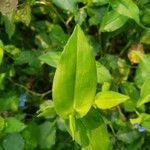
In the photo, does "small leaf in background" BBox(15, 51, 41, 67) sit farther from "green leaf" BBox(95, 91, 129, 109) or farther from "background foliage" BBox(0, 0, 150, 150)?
"green leaf" BBox(95, 91, 129, 109)

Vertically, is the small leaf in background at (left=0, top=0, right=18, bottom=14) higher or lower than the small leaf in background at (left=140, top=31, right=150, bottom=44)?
higher

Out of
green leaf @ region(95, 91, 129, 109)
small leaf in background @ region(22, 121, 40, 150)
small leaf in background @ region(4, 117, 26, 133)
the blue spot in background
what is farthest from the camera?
the blue spot in background

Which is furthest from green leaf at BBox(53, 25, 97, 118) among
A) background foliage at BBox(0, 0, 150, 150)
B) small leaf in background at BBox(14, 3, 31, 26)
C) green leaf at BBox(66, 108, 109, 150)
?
small leaf in background at BBox(14, 3, 31, 26)

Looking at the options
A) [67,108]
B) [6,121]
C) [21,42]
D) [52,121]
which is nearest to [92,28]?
[21,42]

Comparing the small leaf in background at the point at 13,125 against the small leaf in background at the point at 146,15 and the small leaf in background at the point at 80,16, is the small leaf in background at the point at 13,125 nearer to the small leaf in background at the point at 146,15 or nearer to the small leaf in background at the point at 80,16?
the small leaf in background at the point at 80,16

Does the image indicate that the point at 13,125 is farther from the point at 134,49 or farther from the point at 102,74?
the point at 134,49

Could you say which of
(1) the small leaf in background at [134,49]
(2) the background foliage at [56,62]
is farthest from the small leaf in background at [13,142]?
(1) the small leaf in background at [134,49]

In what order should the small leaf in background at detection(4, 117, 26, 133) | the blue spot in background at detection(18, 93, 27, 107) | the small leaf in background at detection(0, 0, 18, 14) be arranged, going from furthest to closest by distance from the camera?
1. the blue spot in background at detection(18, 93, 27, 107)
2. the small leaf in background at detection(4, 117, 26, 133)
3. the small leaf in background at detection(0, 0, 18, 14)
